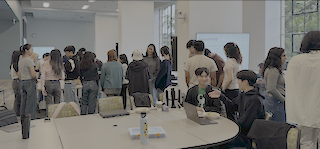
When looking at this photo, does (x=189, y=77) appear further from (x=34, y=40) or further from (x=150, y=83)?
(x=34, y=40)

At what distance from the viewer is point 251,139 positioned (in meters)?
2.25

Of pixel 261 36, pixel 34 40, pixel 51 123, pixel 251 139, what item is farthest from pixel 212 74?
pixel 34 40

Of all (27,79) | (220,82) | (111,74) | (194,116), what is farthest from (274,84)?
(27,79)

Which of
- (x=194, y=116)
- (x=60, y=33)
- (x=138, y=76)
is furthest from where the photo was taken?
(x=60, y=33)

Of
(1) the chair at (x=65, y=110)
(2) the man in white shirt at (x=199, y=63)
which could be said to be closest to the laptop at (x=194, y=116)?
(2) the man in white shirt at (x=199, y=63)

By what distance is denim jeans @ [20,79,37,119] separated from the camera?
15.7 feet

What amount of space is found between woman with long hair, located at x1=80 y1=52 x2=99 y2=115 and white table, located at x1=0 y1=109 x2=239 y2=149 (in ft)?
6.47

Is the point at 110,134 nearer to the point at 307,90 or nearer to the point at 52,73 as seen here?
the point at 307,90

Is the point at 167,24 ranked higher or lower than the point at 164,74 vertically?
higher

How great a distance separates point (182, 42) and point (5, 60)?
878 cm

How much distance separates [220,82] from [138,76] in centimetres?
161

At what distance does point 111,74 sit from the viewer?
496cm

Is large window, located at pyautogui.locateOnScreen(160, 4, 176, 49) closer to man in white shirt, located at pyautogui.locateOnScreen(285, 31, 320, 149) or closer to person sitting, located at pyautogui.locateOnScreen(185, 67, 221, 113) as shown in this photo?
person sitting, located at pyautogui.locateOnScreen(185, 67, 221, 113)

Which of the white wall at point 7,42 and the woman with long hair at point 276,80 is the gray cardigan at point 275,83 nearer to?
the woman with long hair at point 276,80
